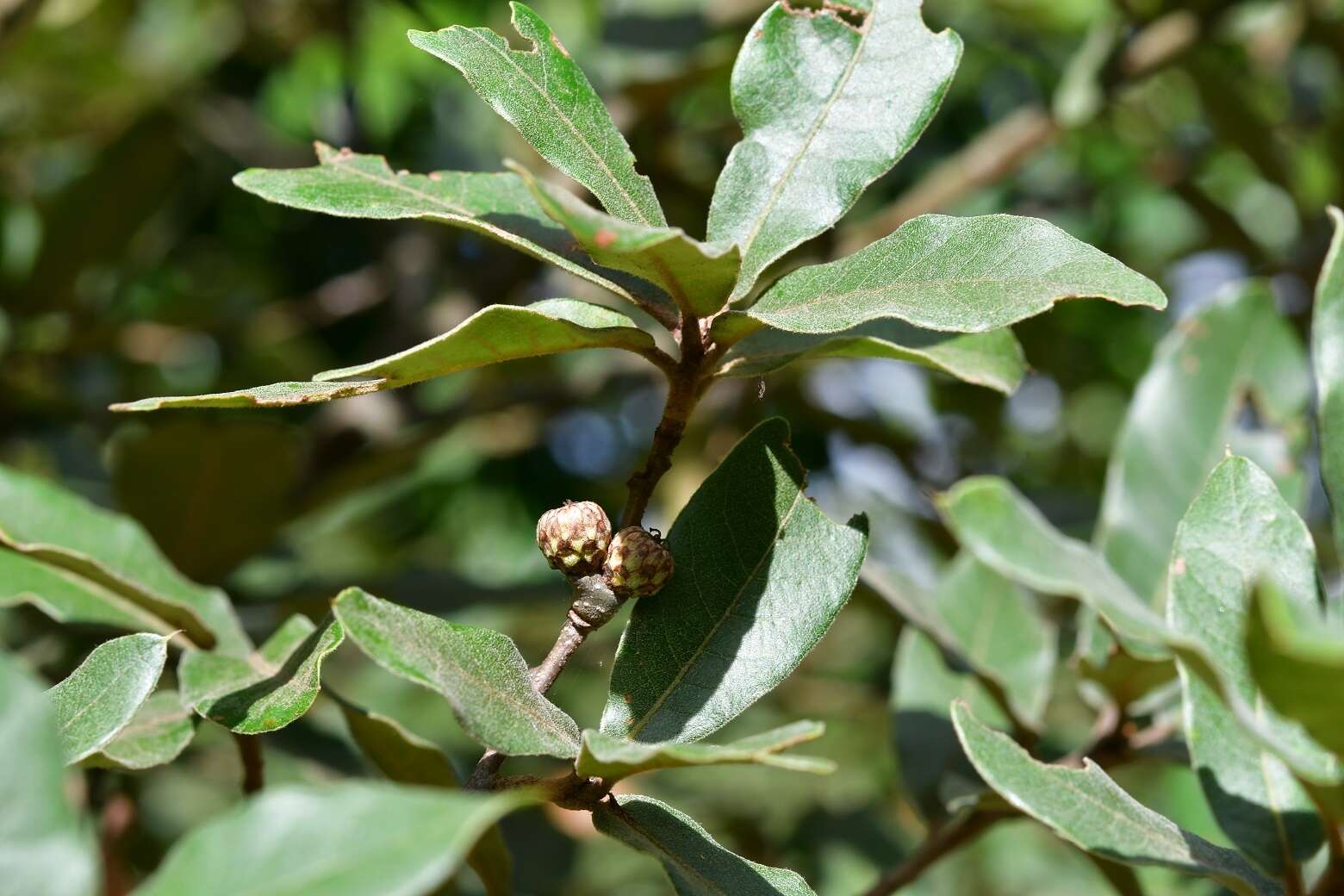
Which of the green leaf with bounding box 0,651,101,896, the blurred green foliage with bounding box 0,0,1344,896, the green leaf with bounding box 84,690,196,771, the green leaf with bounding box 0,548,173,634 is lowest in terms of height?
the blurred green foliage with bounding box 0,0,1344,896

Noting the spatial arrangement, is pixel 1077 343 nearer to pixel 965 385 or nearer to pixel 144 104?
pixel 965 385

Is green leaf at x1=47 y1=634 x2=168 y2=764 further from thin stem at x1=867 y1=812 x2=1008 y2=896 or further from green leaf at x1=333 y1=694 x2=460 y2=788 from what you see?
thin stem at x1=867 y1=812 x2=1008 y2=896

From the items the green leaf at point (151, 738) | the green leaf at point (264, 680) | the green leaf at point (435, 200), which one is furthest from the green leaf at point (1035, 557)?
the green leaf at point (151, 738)

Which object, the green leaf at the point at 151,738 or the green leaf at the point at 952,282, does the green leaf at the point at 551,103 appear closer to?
the green leaf at the point at 952,282

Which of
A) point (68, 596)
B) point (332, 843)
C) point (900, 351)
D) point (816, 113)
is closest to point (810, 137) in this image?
point (816, 113)

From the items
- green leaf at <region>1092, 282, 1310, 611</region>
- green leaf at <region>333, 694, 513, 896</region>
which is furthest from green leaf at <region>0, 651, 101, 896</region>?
green leaf at <region>1092, 282, 1310, 611</region>

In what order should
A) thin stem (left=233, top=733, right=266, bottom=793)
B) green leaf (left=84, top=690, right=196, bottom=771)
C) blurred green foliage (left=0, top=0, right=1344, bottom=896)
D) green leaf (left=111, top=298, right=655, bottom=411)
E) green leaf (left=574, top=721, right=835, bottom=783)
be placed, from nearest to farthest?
1. green leaf (left=574, top=721, right=835, bottom=783)
2. green leaf (left=111, top=298, right=655, bottom=411)
3. green leaf (left=84, top=690, right=196, bottom=771)
4. thin stem (left=233, top=733, right=266, bottom=793)
5. blurred green foliage (left=0, top=0, right=1344, bottom=896)

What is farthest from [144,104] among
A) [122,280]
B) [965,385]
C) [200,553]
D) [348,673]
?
[965,385]

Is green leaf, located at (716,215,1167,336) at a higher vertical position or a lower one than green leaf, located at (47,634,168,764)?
higher

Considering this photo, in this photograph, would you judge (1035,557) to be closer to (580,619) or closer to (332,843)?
(580,619)
